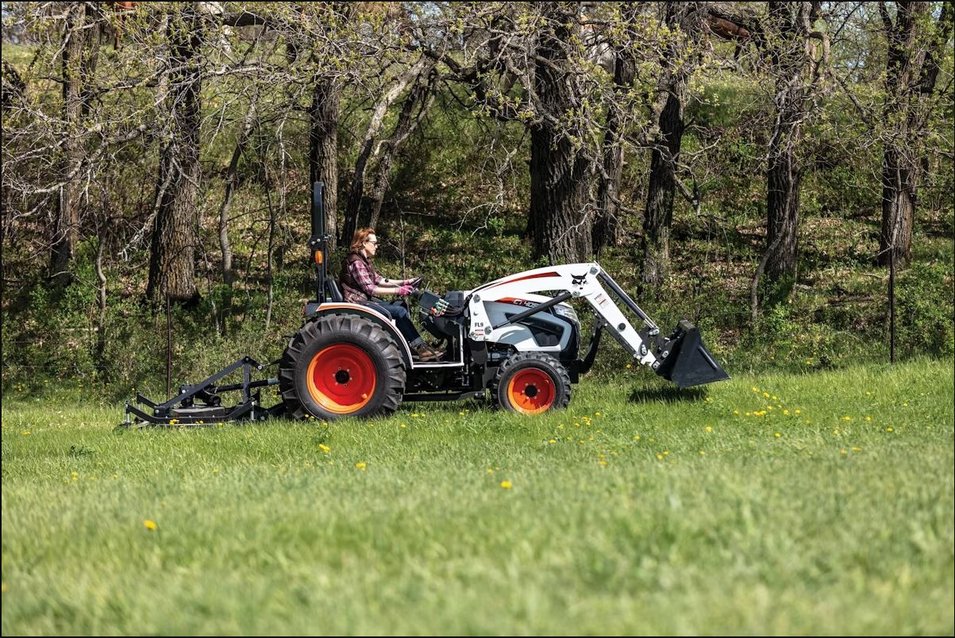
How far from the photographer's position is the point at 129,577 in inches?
182

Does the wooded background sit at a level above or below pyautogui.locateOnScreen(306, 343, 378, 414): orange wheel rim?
above

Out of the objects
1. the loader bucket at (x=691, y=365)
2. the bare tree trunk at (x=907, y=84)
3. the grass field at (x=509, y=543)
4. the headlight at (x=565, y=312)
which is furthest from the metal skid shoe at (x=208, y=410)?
the bare tree trunk at (x=907, y=84)

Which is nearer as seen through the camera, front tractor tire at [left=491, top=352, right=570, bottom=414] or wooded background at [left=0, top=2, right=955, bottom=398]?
front tractor tire at [left=491, top=352, right=570, bottom=414]

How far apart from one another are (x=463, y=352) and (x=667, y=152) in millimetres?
6464

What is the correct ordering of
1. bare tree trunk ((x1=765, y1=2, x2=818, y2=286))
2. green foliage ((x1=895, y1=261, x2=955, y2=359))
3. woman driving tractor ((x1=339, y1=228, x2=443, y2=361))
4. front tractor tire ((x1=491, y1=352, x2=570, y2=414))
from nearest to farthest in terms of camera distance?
front tractor tire ((x1=491, y1=352, x2=570, y2=414)), woman driving tractor ((x1=339, y1=228, x2=443, y2=361)), green foliage ((x1=895, y1=261, x2=955, y2=359)), bare tree trunk ((x1=765, y1=2, x2=818, y2=286))

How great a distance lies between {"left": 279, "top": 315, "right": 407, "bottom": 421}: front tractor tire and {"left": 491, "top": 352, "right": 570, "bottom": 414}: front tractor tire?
101cm

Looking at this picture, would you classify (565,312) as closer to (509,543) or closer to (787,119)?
(787,119)

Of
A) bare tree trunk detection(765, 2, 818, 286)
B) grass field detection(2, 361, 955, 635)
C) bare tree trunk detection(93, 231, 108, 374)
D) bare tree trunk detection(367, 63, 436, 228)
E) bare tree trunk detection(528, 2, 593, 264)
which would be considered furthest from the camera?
bare tree trunk detection(93, 231, 108, 374)

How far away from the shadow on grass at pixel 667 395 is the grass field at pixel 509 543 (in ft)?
6.93

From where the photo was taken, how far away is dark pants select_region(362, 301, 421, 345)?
10.5 meters

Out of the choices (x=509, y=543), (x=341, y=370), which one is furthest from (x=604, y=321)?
(x=509, y=543)

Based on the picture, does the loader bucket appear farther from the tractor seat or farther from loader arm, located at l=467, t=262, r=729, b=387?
the tractor seat

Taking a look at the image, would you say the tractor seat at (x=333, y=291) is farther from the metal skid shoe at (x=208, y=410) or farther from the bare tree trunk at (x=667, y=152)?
the bare tree trunk at (x=667, y=152)

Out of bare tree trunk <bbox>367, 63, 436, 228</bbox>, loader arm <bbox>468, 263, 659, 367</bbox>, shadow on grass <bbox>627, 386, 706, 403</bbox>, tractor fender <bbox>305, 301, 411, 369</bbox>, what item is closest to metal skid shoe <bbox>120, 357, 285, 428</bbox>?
tractor fender <bbox>305, 301, 411, 369</bbox>
